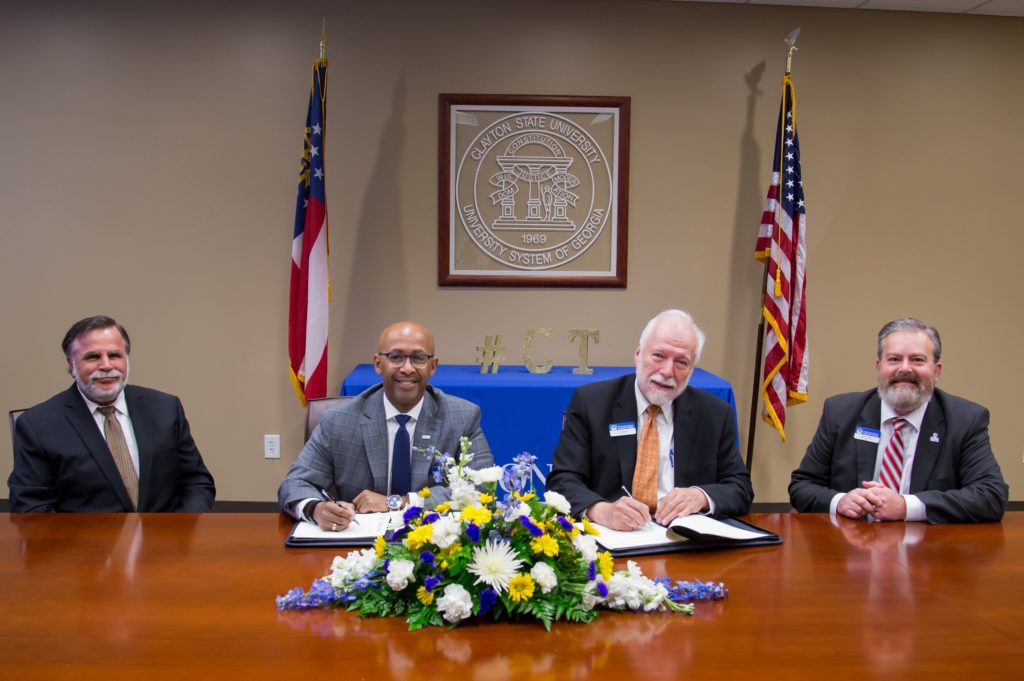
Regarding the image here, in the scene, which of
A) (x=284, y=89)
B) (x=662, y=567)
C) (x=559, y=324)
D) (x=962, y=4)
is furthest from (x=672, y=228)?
(x=662, y=567)

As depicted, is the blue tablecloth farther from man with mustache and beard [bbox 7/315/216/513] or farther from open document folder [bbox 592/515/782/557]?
open document folder [bbox 592/515/782/557]

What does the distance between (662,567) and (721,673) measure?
50 centimetres

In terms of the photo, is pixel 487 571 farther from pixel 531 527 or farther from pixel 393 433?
pixel 393 433

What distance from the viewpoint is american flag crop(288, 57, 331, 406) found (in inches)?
176

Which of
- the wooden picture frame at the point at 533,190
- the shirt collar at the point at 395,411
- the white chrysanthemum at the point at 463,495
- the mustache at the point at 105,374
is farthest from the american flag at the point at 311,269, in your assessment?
the white chrysanthemum at the point at 463,495

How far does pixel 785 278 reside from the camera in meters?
4.61

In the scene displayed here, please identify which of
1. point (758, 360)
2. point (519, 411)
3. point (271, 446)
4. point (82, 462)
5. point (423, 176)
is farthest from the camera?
point (271, 446)

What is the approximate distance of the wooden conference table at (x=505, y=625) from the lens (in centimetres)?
138

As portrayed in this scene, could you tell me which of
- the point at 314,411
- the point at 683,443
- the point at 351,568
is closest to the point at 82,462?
the point at 314,411

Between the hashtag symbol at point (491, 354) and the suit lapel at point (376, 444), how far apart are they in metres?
2.05

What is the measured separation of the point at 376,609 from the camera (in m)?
1.58

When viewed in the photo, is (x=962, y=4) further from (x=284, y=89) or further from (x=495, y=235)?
(x=284, y=89)

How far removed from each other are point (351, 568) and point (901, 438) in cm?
188

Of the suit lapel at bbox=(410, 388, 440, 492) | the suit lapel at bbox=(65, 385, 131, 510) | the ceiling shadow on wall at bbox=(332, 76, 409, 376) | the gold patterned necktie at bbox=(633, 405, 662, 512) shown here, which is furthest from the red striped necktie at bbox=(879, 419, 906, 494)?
the ceiling shadow on wall at bbox=(332, 76, 409, 376)
